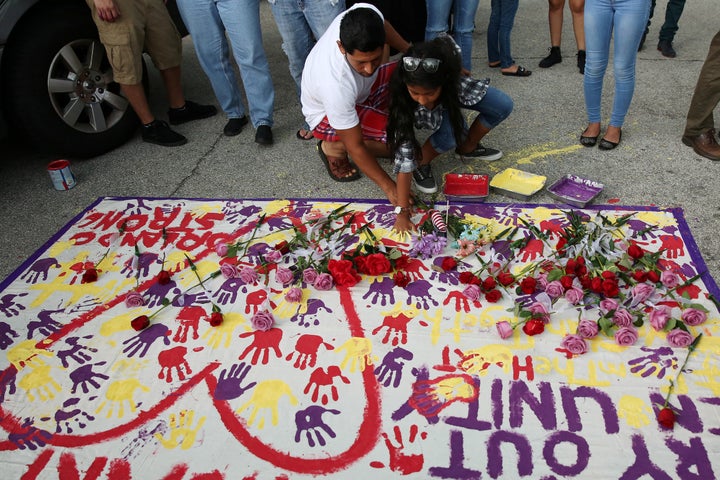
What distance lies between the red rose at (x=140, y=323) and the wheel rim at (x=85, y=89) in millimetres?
1719

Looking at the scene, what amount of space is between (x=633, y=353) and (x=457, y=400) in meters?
0.62

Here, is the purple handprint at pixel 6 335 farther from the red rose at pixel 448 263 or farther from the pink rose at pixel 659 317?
the pink rose at pixel 659 317

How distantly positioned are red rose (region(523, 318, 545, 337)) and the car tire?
2.80 m

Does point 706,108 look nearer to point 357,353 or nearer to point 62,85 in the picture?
point 357,353

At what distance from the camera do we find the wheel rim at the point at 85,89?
3.03m

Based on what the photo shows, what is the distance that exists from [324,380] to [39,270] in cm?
154

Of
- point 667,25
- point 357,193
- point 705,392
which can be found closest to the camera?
point 705,392

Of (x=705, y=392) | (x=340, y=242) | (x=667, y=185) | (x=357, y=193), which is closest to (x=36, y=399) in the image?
(x=340, y=242)

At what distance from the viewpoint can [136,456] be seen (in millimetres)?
1591

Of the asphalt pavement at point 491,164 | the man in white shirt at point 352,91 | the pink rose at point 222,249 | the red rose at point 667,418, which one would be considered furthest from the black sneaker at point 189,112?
the red rose at point 667,418

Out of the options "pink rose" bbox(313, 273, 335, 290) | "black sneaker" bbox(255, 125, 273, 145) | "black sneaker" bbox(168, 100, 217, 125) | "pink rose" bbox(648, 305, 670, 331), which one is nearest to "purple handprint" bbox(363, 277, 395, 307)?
"pink rose" bbox(313, 273, 335, 290)

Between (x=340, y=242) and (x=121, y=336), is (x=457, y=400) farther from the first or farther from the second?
(x=121, y=336)

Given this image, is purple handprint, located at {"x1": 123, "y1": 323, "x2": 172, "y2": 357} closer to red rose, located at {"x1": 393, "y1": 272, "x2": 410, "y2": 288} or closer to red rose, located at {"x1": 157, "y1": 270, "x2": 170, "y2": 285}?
red rose, located at {"x1": 157, "y1": 270, "x2": 170, "y2": 285}

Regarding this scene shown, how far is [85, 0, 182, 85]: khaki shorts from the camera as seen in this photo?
3.06 meters
